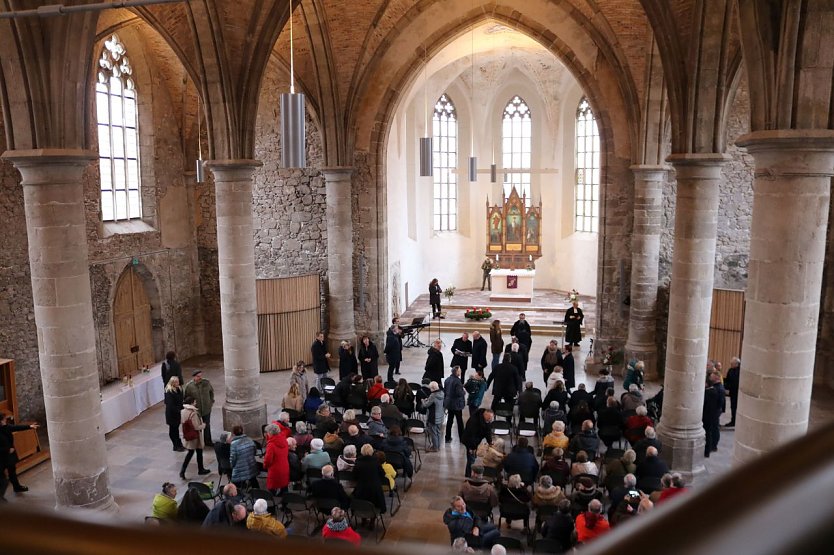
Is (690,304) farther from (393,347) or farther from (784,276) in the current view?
(393,347)

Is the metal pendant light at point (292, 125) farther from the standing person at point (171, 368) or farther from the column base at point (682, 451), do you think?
the column base at point (682, 451)

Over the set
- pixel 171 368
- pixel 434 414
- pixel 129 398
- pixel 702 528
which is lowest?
pixel 129 398

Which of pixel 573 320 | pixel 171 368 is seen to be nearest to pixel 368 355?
pixel 171 368

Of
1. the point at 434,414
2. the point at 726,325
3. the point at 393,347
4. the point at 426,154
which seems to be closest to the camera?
the point at 434,414

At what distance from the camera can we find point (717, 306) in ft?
55.6

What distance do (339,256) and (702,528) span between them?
1880 centimetres

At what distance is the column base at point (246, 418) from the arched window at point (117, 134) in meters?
6.47

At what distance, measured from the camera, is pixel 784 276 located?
24.5 ft

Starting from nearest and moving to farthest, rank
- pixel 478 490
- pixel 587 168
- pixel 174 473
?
pixel 478 490 → pixel 174 473 → pixel 587 168

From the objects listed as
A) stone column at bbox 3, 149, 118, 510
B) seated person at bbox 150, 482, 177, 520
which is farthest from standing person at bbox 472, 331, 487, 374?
seated person at bbox 150, 482, 177, 520

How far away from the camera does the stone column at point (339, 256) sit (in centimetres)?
1866

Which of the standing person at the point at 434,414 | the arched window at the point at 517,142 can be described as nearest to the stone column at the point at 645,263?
the standing person at the point at 434,414

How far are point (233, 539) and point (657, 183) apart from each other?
1802cm

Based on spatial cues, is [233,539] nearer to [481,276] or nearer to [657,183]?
[657,183]
